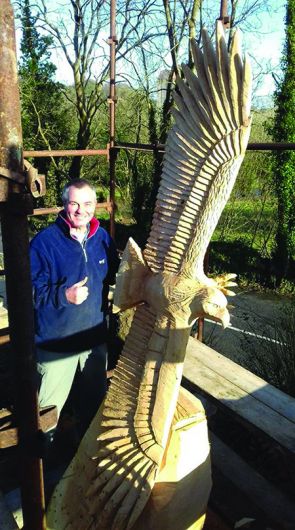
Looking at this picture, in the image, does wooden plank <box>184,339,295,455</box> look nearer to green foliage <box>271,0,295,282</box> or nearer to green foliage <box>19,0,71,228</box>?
green foliage <box>271,0,295,282</box>

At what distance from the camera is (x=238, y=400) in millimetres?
2512

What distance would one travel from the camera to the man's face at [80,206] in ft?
6.73

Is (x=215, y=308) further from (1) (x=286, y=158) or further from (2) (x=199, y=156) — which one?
(1) (x=286, y=158)

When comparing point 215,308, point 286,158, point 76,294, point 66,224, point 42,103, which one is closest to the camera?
point 215,308

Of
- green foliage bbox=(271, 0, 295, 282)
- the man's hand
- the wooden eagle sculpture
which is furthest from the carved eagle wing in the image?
green foliage bbox=(271, 0, 295, 282)

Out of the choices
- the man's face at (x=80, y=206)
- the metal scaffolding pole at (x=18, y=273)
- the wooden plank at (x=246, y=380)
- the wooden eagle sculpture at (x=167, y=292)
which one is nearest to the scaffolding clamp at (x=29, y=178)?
the metal scaffolding pole at (x=18, y=273)

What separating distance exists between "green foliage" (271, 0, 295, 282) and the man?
336 inches

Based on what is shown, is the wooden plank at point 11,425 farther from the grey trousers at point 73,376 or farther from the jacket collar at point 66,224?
the jacket collar at point 66,224

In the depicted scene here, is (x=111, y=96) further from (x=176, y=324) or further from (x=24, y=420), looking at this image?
(x=24, y=420)

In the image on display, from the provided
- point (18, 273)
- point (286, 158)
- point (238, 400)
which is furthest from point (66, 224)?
point (286, 158)

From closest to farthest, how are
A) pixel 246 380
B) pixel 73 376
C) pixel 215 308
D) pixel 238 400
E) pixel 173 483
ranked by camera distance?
pixel 215 308 < pixel 173 483 < pixel 73 376 < pixel 238 400 < pixel 246 380

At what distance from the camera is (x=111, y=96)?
11.0 ft

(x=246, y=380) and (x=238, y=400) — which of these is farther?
(x=246, y=380)

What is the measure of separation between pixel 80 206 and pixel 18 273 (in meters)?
0.69
